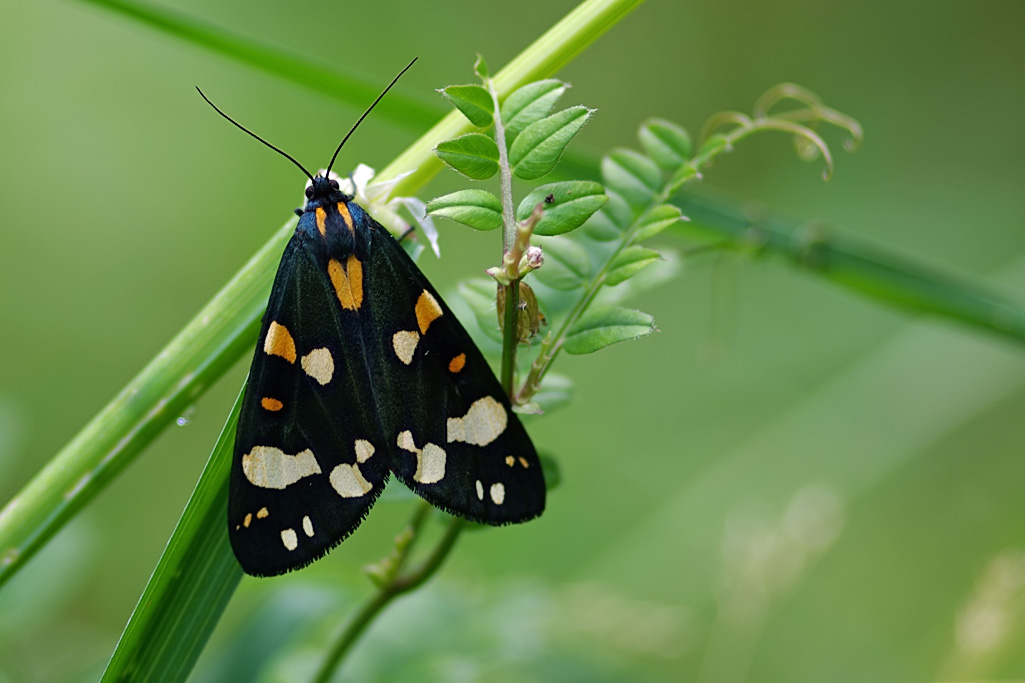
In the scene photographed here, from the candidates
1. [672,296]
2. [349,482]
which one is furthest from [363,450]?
[672,296]

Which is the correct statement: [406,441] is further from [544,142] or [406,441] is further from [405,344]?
[544,142]

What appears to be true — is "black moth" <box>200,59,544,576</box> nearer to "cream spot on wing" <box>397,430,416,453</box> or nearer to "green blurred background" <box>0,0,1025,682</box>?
"cream spot on wing" <box>397,430,416,453</box>

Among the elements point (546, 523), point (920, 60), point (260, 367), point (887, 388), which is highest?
point (920, 60)

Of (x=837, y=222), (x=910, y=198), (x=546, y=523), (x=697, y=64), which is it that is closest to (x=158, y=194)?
(x=546, y=523)

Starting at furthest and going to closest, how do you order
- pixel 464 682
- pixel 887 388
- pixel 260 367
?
pixel 887 388 → pixel 464 682 → pixel 260 367

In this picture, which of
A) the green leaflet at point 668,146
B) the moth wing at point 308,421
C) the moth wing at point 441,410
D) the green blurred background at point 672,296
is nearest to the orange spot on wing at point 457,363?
the moth wing at point 441,410

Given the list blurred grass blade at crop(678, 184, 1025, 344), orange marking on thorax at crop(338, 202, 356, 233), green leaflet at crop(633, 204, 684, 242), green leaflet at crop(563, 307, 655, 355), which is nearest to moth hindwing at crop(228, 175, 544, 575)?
orange marking on thorax at crop(338, 202, 356, 233)

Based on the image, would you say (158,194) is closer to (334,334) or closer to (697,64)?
(697,64)
